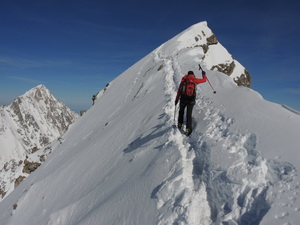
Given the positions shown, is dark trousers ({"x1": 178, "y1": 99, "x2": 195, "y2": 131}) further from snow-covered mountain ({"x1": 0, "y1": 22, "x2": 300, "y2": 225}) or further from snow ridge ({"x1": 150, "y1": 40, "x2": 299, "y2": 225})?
snow ridge ({"x1": 150, "y1": 40, "x2": 299, "y2": 225})

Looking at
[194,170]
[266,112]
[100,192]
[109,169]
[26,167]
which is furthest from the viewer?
[26,167]

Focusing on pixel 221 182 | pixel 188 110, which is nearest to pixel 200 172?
pixel 221 182

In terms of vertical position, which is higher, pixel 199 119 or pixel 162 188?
pixel 199 119

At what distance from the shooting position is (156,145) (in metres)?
10.2

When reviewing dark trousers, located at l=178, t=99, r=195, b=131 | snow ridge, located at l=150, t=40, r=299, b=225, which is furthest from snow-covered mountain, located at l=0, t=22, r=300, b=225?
dark trousers, located at l=178, t=99, r=195, b=131

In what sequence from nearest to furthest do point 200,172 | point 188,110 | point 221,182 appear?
point 221,182 < point 200,172 < point 188,110

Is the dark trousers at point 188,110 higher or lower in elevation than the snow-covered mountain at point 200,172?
higher

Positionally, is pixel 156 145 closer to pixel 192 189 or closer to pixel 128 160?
pixel 128 160

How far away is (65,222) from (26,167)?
36705 mm

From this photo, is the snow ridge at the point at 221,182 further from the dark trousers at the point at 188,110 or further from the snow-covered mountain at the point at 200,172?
the dark trousers at the point at 188,110

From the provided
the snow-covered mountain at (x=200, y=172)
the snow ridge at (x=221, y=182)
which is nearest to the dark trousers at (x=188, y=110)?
the snow-covered mountain at (x=200, y=172)

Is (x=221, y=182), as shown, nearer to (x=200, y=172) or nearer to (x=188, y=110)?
(x=200, y=172)

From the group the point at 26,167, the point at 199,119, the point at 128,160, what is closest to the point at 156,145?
the point at 128,160

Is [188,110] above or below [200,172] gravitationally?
above
